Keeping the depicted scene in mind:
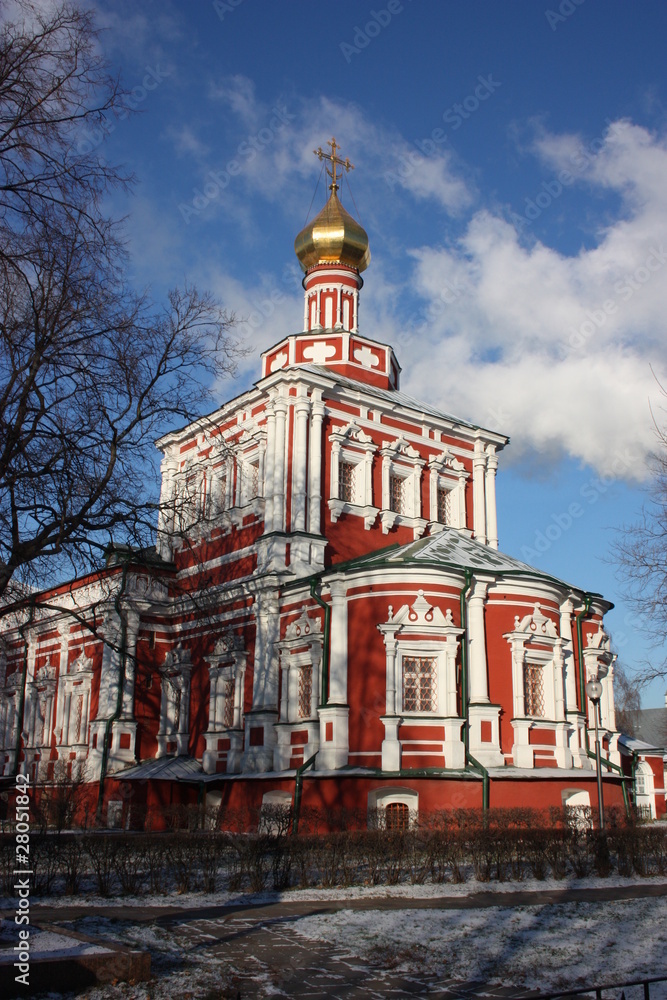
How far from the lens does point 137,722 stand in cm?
2345

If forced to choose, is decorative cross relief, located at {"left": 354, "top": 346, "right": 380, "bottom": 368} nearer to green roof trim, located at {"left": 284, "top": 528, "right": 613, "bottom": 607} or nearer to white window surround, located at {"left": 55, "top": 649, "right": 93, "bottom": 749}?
green roof trim, located at {"left": 284, "top": 528, "right": 613, "bottom": 607}

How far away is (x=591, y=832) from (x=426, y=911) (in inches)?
152

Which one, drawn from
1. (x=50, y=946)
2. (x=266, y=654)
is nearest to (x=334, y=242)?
(x=266, y=654)

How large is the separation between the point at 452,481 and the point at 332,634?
25.7 ft

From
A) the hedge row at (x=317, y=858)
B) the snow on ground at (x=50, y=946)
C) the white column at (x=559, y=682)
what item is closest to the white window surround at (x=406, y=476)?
the white column at (x=559, y=682)

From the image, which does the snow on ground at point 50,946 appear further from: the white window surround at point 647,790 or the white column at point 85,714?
the white window surround at point 647,790

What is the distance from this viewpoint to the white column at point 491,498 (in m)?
25.2

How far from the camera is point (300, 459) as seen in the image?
70.0ft

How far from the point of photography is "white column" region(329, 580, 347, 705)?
17.9 m

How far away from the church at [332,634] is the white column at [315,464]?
5 centimetres

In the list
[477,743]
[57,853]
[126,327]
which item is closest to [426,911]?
[57,853]

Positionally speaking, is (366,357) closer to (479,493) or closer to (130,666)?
(479,493)

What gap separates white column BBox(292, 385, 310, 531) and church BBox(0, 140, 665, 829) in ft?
0.16

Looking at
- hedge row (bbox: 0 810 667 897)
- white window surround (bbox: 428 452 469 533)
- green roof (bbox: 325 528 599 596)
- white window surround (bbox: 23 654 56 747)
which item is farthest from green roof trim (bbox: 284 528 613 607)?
white window surround (bbox: 23 654 56 747)
